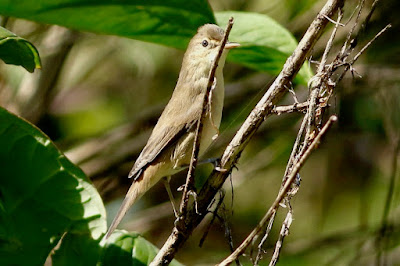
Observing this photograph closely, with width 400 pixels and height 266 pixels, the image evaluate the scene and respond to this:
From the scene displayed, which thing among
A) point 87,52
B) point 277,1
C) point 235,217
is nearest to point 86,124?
point 87,52

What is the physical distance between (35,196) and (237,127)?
1.46 m

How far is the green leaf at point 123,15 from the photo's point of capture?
2090 millimetres

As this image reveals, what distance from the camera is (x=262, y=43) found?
2.13 m

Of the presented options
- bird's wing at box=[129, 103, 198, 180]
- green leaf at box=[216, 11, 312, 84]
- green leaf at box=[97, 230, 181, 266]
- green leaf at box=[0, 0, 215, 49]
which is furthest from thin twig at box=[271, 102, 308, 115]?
bird's wing at box=[129, 103, 198, 180]

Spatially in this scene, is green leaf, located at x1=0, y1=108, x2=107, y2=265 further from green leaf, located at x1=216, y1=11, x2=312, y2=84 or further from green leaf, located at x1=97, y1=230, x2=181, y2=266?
green leaf, located at x1=216, y1=11, x2=312, y2=84

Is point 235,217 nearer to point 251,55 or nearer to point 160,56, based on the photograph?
point 160,56

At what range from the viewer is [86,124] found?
3.90 m

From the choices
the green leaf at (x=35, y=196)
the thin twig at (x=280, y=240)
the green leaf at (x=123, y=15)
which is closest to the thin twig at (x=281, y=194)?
the thin twig at (x=280, y=240)

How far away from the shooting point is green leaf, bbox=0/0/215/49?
209 cm

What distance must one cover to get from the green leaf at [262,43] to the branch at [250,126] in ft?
1.31

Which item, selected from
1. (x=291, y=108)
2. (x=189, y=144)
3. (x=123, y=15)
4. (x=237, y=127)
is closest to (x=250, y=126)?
(x=291, y=108)

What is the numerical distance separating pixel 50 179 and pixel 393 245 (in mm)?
1784

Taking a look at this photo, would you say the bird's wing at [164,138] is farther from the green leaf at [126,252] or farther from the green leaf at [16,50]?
the green leaf at [16,50]

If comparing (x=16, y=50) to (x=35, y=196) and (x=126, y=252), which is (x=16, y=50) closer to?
(x=35, y=196)
